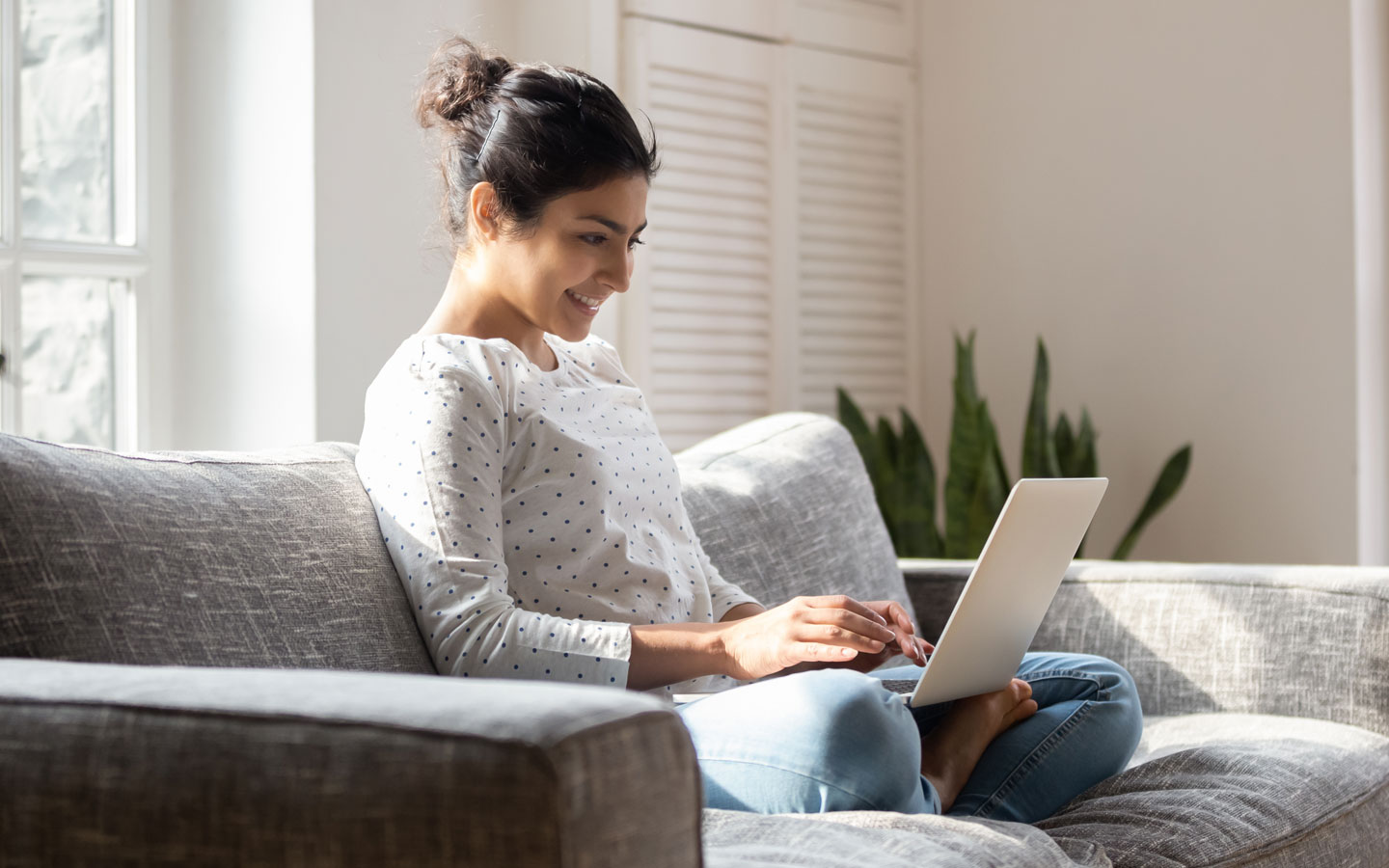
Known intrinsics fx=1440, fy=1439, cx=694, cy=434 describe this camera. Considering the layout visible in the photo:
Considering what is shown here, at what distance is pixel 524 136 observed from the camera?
1507 mm

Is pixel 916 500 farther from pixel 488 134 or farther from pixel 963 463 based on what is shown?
pixel 488 134

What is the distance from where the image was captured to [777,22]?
3.32 meters

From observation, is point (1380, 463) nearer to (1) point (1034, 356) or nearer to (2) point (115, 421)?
(1) point (1034, 356)

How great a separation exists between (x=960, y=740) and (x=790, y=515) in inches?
24.3

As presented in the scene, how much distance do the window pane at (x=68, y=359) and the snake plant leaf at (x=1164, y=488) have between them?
2.08 m

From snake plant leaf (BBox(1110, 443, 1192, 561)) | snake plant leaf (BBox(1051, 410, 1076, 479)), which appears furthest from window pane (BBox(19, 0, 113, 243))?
snake plant leaf (BBox(1110, 443, 1192, 561))

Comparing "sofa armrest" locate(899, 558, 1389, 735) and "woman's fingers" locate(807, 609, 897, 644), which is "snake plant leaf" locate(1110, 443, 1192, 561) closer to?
"sofa armrest" locate(899, 558, 1389, 735)

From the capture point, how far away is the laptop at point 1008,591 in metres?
1.25

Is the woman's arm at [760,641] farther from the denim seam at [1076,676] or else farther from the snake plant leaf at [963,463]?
the snake plant leaf at [963,463]

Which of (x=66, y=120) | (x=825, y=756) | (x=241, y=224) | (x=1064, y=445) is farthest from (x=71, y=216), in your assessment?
(x=1064, y=445)

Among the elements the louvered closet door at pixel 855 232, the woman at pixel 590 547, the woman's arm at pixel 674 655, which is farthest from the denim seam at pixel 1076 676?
the louvered closet door at pixel 855 232

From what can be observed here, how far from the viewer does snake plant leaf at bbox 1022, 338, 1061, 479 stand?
3.17m

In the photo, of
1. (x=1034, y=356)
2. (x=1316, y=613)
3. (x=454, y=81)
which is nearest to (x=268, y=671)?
(x=454, y=81)

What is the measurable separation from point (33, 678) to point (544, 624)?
49cm
